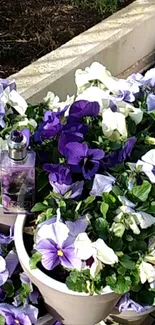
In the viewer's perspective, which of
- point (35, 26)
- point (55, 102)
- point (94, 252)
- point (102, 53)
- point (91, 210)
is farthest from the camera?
point (35, 26)

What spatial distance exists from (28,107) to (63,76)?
685 mm

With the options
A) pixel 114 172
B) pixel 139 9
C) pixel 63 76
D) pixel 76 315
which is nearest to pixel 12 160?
pixel 114 172

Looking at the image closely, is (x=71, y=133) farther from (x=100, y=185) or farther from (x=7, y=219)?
(x=7, y=219)

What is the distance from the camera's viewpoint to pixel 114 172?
1.29m

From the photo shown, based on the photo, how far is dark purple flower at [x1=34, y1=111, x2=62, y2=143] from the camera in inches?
50.8

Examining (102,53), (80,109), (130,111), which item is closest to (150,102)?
(130,111)

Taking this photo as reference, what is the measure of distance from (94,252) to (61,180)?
0.51 feet

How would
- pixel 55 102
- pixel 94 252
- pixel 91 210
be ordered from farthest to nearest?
pixel 55 102, pixel 91 210, pixel 94 252

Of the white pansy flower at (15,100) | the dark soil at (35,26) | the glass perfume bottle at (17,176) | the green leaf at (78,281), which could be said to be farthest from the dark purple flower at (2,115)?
the dark soil at (35,26)

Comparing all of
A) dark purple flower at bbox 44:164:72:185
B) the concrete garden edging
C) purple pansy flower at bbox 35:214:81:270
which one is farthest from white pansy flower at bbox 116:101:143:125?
the concrete garden edging

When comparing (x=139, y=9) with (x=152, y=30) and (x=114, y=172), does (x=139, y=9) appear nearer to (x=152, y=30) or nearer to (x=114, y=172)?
(x=152, y=30)

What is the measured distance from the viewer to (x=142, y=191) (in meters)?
1.22

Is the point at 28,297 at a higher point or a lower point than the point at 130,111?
lower

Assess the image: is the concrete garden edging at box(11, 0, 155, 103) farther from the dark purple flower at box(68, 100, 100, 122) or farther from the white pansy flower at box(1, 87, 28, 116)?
the dark purple flower at box(68, 100, 100, 122)
